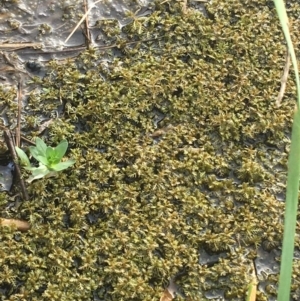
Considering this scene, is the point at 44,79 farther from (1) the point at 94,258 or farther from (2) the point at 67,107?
(1) the point at 94,258

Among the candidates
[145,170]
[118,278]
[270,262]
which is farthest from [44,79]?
[270,262]

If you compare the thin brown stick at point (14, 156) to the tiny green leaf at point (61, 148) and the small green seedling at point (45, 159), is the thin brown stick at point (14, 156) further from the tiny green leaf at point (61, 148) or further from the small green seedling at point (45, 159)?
the tiny green leaf at point (61, 148)

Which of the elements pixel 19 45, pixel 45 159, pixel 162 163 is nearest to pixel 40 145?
pixel 45 159

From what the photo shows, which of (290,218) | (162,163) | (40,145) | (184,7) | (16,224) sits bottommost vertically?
(16,224)

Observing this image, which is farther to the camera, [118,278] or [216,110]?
[216,110]

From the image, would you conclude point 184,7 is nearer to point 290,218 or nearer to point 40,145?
point 40,145

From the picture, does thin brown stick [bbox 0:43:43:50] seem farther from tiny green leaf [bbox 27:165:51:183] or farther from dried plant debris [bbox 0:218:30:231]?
dried plant debris [bbox 0:218:30:231]

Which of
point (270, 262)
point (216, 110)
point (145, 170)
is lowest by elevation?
point (270, 262)

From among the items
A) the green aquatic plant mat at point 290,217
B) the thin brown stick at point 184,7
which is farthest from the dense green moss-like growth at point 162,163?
the green aquatic plant mat at point 290,217
